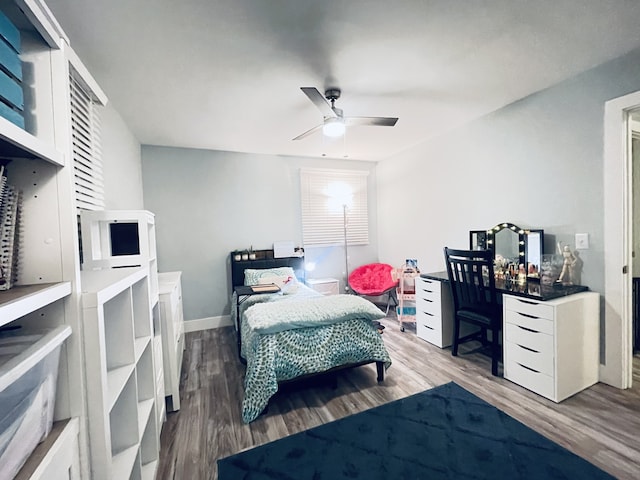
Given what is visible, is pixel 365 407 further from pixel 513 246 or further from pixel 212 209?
pixel 212 209

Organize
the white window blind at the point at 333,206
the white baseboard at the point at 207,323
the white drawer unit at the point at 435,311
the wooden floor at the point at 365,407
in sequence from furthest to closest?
the white window blind at the point at 333,206
the white baseboard at the point at 207,323
the white drawer unit at the point at 435,311
the wooden floor at the point at 365,407

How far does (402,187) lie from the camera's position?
14.9 feet

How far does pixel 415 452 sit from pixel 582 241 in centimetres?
218

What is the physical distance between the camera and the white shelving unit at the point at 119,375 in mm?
943

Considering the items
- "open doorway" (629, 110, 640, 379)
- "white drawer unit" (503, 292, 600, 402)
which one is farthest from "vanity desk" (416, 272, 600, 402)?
"open doorway" (629, 110, 640, 379)

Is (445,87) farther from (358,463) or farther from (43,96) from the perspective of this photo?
(358,463)

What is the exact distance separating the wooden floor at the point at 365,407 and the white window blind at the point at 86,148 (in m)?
1.63

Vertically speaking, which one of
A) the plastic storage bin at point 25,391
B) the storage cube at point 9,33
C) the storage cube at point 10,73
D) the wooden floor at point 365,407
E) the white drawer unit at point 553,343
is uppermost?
the storage cube at point 9,33

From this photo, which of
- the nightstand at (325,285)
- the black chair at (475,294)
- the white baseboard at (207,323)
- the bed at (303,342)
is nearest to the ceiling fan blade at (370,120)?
the black chair at (475,294)

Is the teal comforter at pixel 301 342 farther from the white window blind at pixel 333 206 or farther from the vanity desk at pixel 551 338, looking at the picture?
the white window blind at pixel 333 206

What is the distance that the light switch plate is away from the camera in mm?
2428

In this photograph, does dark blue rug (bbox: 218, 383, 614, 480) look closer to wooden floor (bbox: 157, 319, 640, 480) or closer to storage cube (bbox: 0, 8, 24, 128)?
wooden floor (bbox: 157, 319, 640, 480)

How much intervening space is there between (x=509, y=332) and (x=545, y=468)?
1036mm

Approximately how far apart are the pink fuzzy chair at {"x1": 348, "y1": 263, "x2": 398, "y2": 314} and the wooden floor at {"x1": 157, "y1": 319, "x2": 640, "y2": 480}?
53.9 inches
